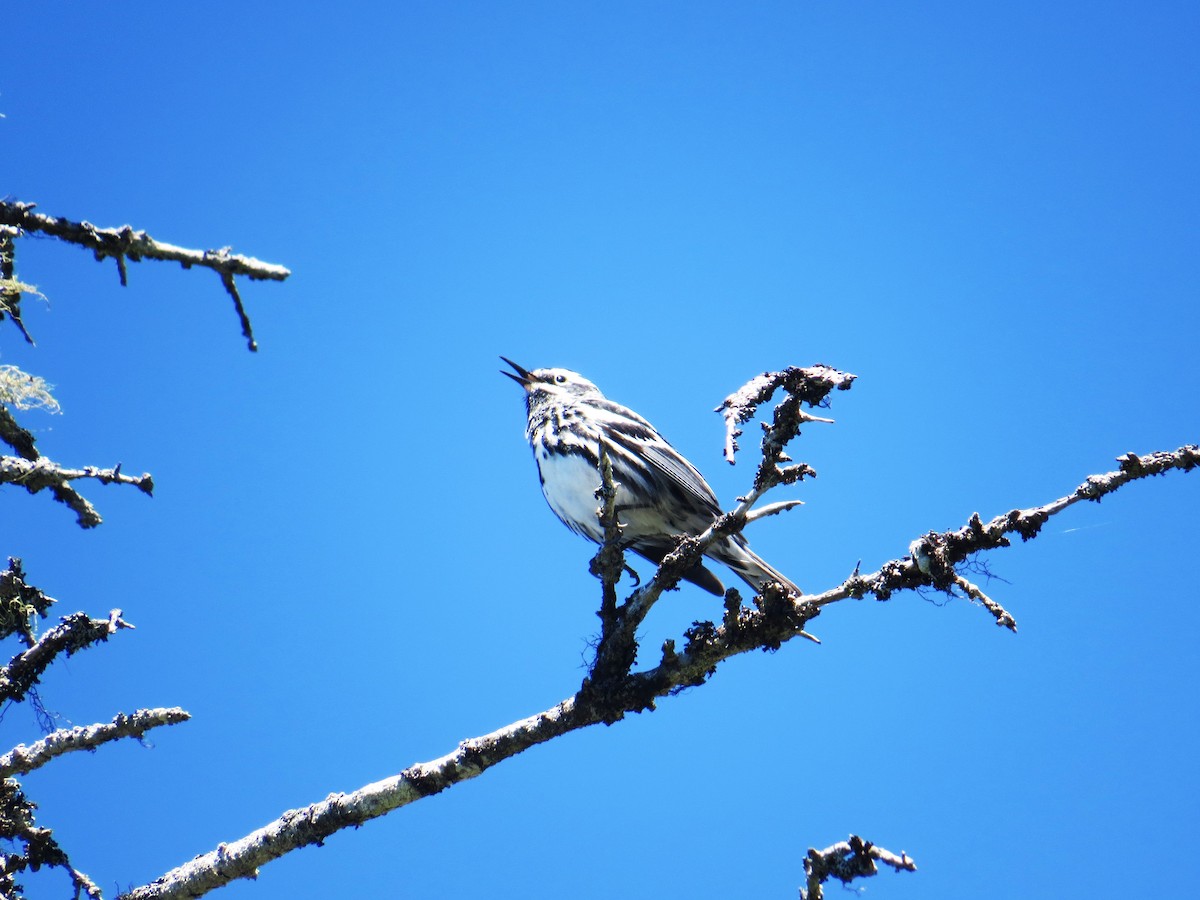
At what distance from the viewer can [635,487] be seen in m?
7.38

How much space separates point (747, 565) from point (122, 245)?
14.0 feet

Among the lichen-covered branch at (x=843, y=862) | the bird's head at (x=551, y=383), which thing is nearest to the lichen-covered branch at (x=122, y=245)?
the lichen-covered branch at (x=843, y=862)

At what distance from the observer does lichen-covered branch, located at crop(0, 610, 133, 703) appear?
4.35 meters

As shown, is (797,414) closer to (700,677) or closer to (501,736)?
(700,677)

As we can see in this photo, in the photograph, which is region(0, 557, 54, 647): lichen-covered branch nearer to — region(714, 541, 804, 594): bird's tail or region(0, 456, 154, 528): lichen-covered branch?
region(0, 456, 154, 528): lichen-covered branch

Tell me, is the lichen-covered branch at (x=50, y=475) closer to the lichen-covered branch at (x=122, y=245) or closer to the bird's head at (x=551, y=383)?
the lichen-covered branch at (x=122, y=245)

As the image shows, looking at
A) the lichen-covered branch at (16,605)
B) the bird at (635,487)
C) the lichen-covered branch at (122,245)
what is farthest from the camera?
the bird at (635,487)

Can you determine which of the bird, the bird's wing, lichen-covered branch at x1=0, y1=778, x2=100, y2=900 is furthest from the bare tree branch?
the bird's wing

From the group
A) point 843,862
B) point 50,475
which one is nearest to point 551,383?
point 50,475

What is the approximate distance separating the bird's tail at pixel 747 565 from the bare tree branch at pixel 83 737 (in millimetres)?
3651

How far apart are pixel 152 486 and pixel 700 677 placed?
103 inches

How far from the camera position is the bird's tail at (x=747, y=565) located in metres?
6.86

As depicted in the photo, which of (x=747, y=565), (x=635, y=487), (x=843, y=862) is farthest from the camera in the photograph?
(x=635, y=487)

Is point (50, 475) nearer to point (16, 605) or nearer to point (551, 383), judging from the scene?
point (16, 605)
